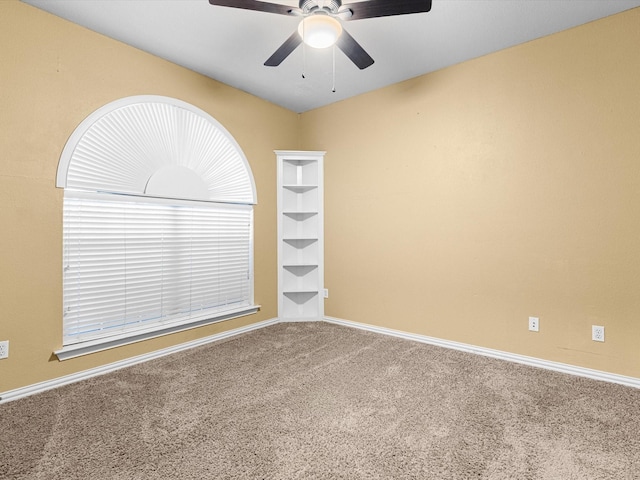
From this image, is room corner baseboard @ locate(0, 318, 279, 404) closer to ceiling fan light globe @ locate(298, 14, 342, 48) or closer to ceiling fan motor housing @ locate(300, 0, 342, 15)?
ceiling fan light globe @ locate(298, 14, 342, 48)

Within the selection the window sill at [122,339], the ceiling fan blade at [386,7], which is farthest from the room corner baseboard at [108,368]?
the ceiling fan blade at [386,7]

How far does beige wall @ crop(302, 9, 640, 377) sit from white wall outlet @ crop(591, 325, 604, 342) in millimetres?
38

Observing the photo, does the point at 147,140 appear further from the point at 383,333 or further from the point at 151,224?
the point at 383,333

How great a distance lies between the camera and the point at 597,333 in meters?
2.47

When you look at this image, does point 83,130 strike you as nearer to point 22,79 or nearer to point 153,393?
point 22,79

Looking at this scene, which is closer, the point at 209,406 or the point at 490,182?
the point at 209,406

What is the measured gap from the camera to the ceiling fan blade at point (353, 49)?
2.06 metres

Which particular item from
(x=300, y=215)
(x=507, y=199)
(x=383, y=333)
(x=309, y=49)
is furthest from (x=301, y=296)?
(x=309, y=49)

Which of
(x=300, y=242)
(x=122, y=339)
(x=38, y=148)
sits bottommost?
(x=122, y=339)

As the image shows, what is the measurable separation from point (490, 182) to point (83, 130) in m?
3.40

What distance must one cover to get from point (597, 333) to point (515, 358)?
62 cm

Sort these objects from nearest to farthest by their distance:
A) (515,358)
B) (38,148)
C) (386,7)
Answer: (386,7)
(38,148)
(515,358)

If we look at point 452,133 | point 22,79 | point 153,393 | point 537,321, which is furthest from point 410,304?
point 22,79

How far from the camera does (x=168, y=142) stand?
9.91 ft
